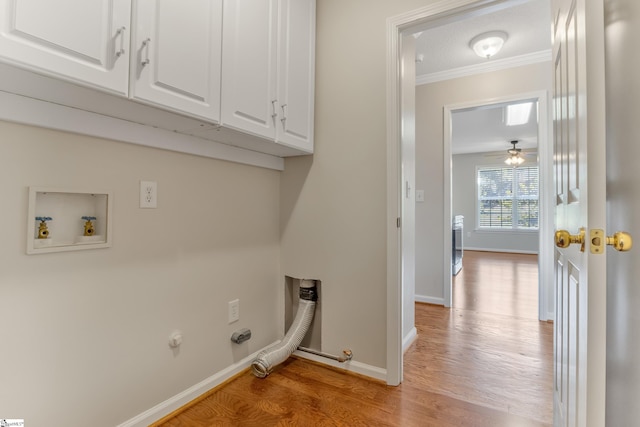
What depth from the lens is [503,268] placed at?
5.53 meters

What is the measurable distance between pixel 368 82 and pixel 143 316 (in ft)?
5.59

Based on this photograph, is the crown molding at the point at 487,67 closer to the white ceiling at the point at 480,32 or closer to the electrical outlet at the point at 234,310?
the white ceiling at the point at 480,32

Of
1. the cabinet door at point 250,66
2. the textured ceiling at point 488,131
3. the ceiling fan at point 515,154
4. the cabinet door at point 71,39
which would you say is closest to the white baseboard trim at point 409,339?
the cabinet door at point 250,66

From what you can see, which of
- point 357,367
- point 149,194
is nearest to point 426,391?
point 357,367

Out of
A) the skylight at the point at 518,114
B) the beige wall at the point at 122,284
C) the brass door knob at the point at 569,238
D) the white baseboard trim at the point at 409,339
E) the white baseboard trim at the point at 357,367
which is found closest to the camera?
the brass door knob at the point at 569,238

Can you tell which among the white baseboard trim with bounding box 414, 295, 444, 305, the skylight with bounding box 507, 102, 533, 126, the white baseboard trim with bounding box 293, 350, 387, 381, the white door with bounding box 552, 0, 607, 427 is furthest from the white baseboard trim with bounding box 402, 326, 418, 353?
the skylight with bounding box 507, 102, 533, 126

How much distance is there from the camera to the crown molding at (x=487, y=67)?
291cm

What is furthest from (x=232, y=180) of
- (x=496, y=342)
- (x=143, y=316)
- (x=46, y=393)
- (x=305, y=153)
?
(x=496, y=342)

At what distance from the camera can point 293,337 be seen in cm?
201

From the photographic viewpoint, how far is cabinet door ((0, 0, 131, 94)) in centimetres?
81

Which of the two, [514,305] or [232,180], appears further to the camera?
[514,305]

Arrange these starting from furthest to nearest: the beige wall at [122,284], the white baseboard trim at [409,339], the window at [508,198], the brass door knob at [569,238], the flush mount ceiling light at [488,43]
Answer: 1. the window at [508,198]
2. the flush mount ceiling light at [488,43]
3. the white baseboard trim at [409,339]
4. the beige wall at [122,284]
5. the brass door knob at [569,238]

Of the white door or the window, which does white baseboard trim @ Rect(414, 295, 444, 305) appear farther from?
the window

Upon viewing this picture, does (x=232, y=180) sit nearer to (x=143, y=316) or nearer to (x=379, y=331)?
(x=143, y=316)
